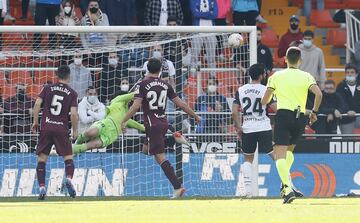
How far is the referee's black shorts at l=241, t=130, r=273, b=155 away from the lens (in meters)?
21.5

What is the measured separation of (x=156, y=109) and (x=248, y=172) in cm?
189

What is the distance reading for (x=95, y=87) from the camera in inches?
949

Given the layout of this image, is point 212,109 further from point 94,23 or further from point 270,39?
point 270,39

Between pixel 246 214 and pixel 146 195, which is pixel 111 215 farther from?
pixel 146 195

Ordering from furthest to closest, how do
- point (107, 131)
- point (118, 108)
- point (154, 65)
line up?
point (118, 108) → point (107, 131) → point (154, 65)

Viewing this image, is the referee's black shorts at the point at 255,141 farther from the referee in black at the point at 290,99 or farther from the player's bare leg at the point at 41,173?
the player's bare leg at the point at 41,173

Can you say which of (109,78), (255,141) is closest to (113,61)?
(109,78)

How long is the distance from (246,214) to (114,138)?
828cm

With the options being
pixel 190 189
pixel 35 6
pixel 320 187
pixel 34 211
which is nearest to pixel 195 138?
pixel 190 189

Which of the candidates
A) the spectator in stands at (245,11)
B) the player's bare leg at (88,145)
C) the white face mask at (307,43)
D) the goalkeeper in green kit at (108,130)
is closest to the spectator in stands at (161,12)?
the spectator in stands at (245,11)

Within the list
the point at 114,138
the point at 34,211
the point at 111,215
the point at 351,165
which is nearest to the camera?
the point at 111,215

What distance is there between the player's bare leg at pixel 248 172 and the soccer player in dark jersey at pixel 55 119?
2.75 m

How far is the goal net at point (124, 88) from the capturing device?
2378 centimetres

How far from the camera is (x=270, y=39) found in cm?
2980
